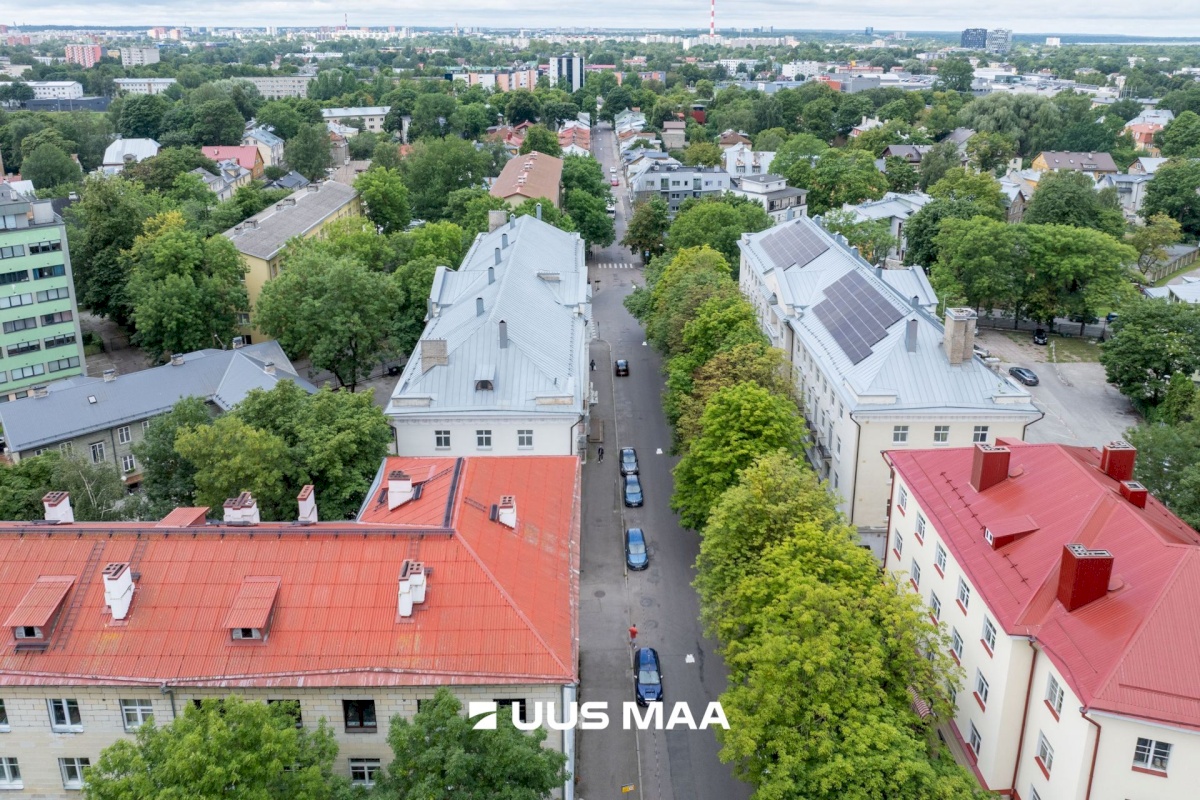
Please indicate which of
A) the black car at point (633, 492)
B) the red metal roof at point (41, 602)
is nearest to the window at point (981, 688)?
the black car at point (633, 492)

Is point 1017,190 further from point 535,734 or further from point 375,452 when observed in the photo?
point 535,734

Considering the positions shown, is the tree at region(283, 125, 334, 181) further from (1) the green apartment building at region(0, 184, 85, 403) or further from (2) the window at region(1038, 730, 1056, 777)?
(2) the window at region(1038, 730, 1056, 777)

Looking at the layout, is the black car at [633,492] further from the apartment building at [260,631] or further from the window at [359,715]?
the window at [359,715]

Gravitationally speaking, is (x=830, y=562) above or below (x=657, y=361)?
above

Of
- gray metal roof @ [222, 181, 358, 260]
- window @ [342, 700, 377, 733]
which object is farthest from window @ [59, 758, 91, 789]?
gray metal roof @ [222, 181, 358, 260]

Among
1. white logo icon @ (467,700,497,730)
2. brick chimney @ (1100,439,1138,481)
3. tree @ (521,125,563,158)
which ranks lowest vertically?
white logo icon @ (467,700,497,730)

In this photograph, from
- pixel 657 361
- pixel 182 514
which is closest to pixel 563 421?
pixel 182 514
